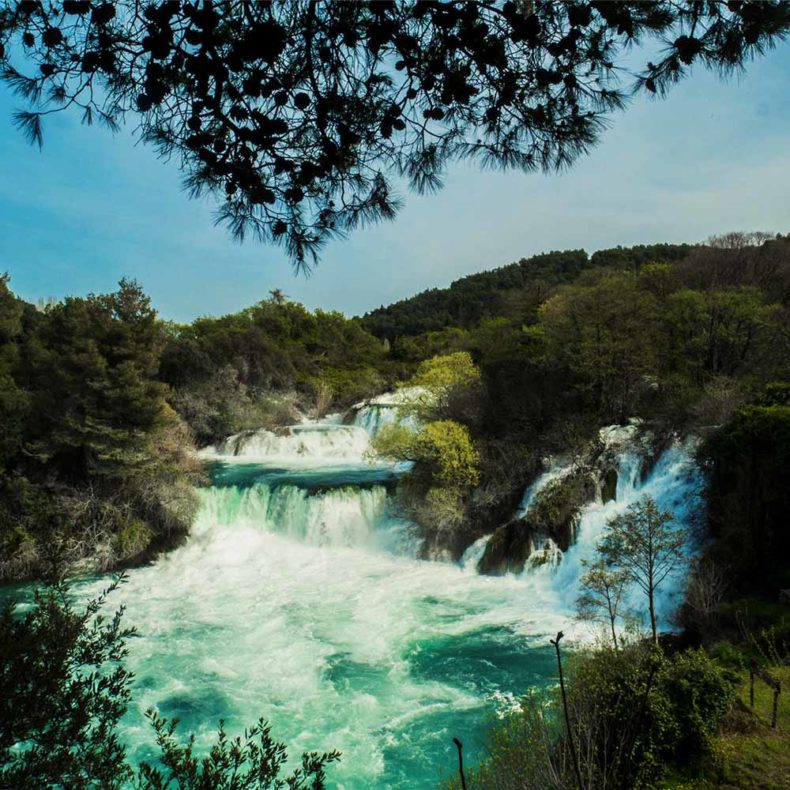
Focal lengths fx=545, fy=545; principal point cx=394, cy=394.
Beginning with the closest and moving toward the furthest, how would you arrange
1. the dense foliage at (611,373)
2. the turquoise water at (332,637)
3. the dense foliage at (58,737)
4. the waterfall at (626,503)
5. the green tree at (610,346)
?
the dense foliage at (58,737) < the turquoise water at (332,637) < the waterfall at (626,503) < the dense foliage at (611,373) < the green tree at (610,346)

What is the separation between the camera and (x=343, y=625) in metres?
12.2

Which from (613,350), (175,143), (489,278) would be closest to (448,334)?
(489,278)

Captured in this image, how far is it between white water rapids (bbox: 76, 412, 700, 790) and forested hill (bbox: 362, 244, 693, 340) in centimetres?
2866

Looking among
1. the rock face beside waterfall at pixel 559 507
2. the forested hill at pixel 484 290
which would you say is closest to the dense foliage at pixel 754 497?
the rock face beside waterfall at pixel 559 507

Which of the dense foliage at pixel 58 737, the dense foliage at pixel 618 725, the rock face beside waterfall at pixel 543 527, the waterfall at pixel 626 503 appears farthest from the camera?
the rock face beside waterfall at pixel 543 527

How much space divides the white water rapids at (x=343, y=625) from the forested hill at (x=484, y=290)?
28.7 meters

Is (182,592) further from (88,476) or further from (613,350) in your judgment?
(613,350)

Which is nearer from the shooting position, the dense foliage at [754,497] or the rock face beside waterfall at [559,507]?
the dense foliage at [754,497]

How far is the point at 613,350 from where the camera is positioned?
1686 centimetres

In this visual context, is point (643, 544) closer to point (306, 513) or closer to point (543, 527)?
point (543, 527)

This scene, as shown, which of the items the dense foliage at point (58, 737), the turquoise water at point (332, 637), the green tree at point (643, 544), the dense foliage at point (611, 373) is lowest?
the turquoise water at point (332, 637)

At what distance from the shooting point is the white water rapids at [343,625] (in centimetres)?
859

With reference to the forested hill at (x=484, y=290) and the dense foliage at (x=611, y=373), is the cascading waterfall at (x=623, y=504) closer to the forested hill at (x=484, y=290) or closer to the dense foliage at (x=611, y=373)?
the dense foliage at (x=611, y=373)

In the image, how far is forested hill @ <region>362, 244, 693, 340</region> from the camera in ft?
150
